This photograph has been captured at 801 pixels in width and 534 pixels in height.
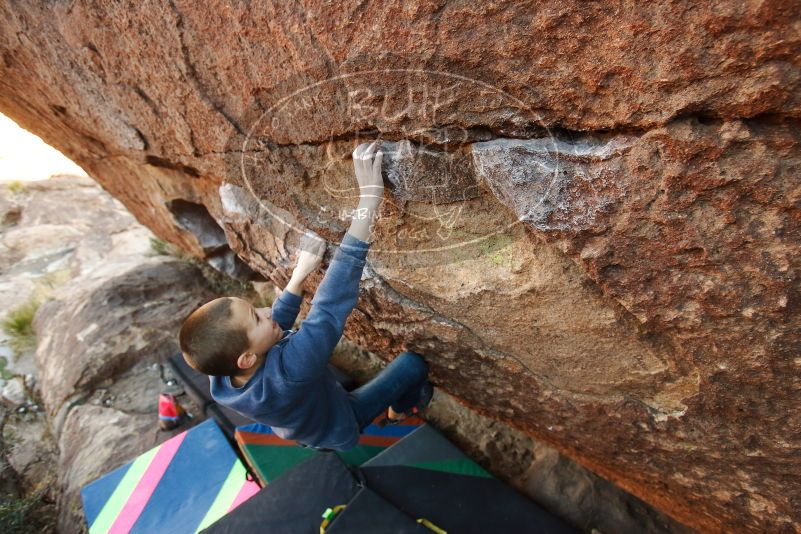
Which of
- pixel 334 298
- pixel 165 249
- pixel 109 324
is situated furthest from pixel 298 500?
pixel 165 249

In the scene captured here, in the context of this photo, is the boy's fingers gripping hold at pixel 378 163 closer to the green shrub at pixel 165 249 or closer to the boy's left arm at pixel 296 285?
the boy's left arm at pixel 296 285

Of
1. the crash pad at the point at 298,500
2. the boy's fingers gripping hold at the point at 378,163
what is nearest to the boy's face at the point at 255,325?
the boy's fingers gripping hold at the point at 378,163

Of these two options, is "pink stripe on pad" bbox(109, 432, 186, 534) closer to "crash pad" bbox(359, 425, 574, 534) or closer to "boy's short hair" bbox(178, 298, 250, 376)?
"crash pad" bbox(359, 425, 574, 534)

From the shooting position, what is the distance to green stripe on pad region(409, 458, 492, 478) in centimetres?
220

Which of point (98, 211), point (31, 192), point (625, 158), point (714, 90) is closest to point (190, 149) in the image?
point (625, 158)

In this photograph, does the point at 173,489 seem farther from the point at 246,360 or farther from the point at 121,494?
the point at 246,360

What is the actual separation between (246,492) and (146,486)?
476 millimetres

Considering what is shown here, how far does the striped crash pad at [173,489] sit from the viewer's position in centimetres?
207

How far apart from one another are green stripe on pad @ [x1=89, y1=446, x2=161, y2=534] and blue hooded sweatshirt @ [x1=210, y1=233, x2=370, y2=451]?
106cm

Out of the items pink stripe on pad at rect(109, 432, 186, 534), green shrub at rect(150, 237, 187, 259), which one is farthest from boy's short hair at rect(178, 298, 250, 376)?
green shrub at rect(150, 237, 187, 259)

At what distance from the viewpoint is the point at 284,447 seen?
2.31 m

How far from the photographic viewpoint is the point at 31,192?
5.79 meters

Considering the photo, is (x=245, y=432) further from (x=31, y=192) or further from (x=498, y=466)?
(x=31, y=192)

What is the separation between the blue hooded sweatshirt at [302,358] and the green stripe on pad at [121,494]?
3.48 feet
